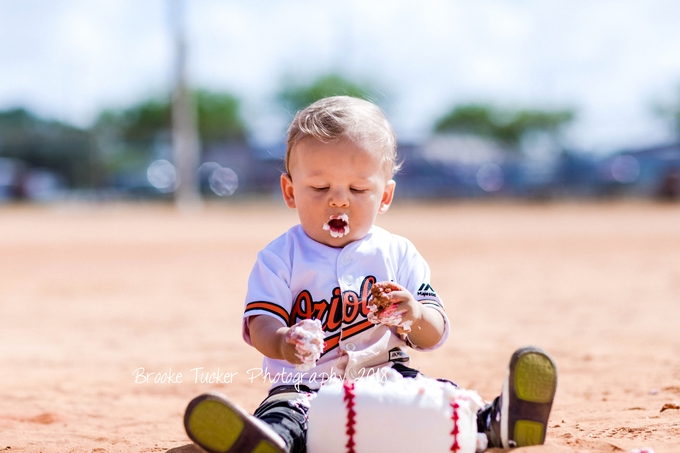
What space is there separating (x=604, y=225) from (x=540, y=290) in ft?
32.2

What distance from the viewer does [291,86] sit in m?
53.6

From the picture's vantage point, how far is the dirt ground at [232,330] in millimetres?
3193

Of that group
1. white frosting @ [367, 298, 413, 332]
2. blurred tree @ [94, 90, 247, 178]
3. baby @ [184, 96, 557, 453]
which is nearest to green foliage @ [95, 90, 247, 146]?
blurred tree @ [94, 90, 247, 178]

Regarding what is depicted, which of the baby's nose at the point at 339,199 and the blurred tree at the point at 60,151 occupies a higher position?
the blurred tree at the point at 60,151

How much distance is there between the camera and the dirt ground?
319 centimetres

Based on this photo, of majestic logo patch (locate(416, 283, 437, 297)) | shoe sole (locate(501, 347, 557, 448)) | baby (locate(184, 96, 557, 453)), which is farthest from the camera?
majestic logo patch (locate(416, 283, 437, 297))

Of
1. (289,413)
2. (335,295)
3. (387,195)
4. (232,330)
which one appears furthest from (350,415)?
(232,330)

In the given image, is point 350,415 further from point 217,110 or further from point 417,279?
point 217,110

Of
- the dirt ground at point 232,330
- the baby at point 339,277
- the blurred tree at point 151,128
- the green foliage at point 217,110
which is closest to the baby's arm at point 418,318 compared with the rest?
the baby at point 339,277

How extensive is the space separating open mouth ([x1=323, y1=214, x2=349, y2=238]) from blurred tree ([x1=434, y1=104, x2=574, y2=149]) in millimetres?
44358

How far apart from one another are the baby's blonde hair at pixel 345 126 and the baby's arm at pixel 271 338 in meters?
0.57

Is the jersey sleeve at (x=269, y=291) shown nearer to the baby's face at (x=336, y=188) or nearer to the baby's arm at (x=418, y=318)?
the baby's face at (x=336, y=188)

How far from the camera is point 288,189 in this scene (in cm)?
294

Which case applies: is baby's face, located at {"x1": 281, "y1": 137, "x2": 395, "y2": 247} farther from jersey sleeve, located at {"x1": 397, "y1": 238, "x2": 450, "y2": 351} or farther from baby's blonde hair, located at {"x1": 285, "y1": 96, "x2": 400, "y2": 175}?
jersey sleeve, located at {"x1": 397, "y1": 238, "x2": 450, "y2": 351}
